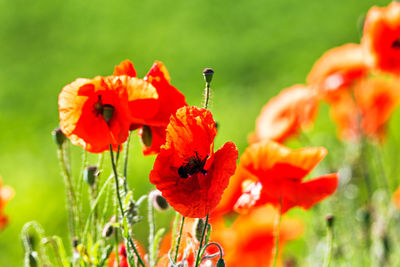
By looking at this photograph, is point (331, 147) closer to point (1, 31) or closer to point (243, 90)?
point (243, 90)

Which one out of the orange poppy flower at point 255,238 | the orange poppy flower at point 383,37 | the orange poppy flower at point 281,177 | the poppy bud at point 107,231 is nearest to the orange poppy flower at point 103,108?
the poppy bud at point 107,231

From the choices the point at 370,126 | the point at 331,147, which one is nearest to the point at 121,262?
the point at 370,126

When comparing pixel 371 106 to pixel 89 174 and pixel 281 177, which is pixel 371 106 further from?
pixel 89 174

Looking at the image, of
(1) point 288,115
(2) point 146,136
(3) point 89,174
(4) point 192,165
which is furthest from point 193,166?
(1) point 288,115

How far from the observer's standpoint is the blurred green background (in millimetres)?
4031

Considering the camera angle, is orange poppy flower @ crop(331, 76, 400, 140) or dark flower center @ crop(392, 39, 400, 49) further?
orange poppy flower @ crop(331, 76, 400, 140)

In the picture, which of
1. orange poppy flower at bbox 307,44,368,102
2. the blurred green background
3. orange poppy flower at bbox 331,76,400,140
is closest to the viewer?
orange poppy flower at bbox 307,44,368,102

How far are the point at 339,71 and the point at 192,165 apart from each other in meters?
1.11

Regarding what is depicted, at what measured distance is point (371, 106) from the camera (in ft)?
7.34

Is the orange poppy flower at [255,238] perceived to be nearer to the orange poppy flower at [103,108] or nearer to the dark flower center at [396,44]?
the dark flower center at [396,44]

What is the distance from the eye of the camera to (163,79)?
1043 millimetres

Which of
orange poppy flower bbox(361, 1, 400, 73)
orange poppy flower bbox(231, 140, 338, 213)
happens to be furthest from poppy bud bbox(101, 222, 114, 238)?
orange poppy flower bbox(361, 1, 400, 73)

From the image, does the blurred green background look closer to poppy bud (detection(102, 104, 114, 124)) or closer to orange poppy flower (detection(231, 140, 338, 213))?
orange poppy flower (detection(231, 140, 338, 213))

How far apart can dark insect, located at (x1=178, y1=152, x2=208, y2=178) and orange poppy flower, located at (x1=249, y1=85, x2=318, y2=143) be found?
0.84 m
